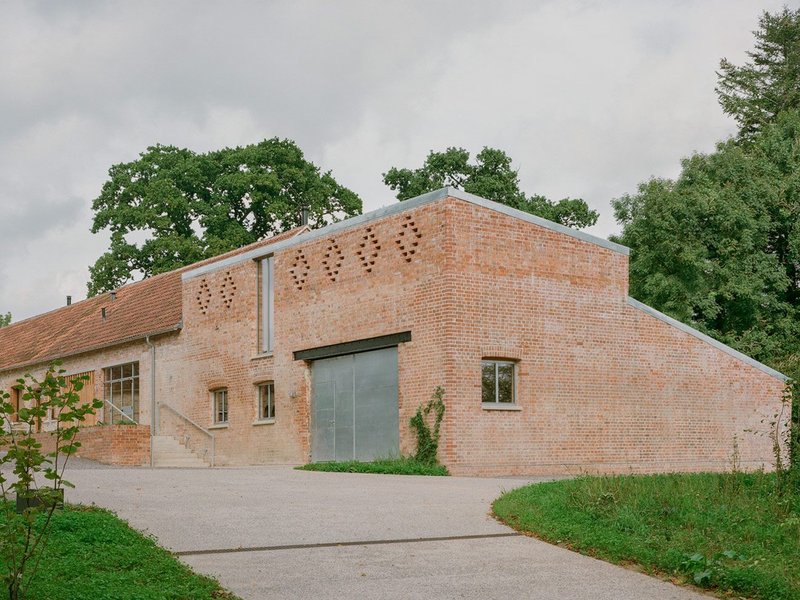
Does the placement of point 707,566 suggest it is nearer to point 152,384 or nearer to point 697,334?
point 697,334

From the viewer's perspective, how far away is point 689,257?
105 ft

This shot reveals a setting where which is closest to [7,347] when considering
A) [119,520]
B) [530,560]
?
[119,520]

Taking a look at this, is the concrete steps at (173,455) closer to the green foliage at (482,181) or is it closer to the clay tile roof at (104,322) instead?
the clay tile roof at (104,322)

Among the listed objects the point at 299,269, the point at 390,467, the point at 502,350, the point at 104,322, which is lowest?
the point at 390,467

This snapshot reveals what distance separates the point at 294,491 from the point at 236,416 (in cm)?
1327

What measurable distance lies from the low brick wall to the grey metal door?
4.49 m

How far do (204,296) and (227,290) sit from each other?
1.37 m

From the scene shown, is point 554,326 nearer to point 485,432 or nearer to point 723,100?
point 485,432

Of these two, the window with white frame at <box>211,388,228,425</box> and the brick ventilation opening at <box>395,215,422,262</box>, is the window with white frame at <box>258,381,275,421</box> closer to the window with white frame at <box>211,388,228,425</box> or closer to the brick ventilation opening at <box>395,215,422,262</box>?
the window with white frame at <box>211,388,228,425</box>

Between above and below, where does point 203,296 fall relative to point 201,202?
below

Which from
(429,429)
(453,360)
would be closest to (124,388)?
(429,429)

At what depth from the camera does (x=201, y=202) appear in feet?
159

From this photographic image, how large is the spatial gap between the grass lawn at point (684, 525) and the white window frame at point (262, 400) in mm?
13998

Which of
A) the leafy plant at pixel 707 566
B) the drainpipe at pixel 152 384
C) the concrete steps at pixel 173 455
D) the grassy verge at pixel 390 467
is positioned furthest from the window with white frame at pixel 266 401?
the leafy plant at pixel 707 566
